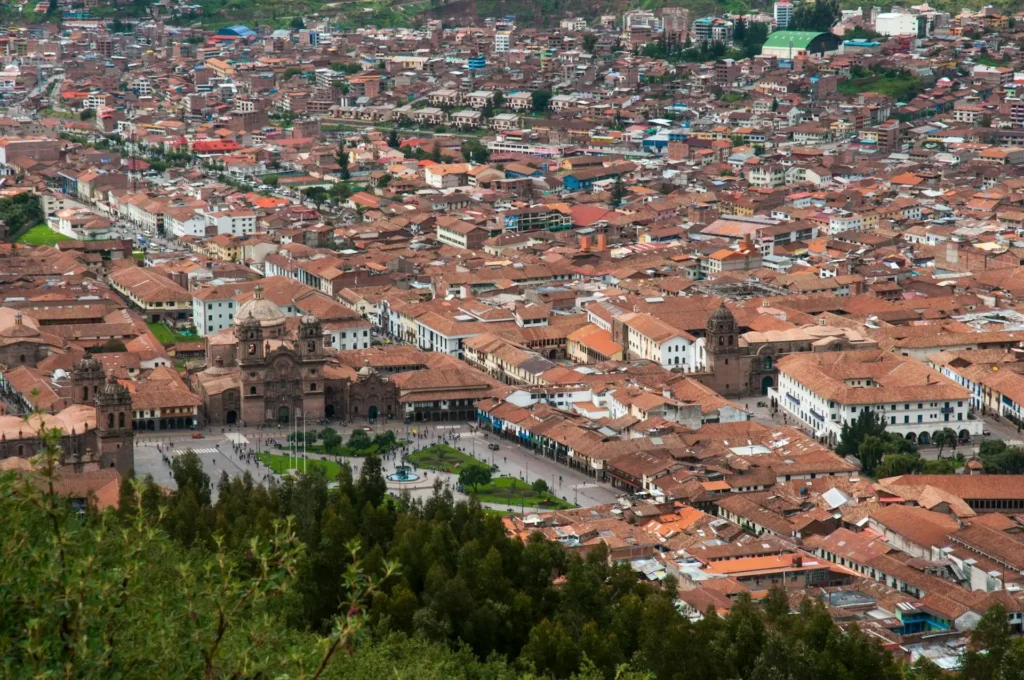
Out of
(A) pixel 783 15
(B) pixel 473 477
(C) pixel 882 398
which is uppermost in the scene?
(A) pixel 783 15

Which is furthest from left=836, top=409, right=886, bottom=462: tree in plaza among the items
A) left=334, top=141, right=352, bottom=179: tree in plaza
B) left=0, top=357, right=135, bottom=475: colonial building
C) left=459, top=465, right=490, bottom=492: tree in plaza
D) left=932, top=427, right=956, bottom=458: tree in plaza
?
left=334, top=141, right=352, bottom=179: tree in plaza

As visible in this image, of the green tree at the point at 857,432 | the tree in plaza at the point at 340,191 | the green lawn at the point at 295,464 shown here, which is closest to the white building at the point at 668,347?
the green tree at the point at 857,432

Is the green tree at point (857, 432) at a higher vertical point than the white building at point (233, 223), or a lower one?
higher

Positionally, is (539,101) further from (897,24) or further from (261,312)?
(261,312)

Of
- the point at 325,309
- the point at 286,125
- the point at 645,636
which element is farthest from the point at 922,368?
the point at 286,125

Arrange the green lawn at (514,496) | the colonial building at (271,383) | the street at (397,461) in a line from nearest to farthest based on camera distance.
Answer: the green lawn at (514,496) < the street at (397,461) < the colonial building at (271,383)

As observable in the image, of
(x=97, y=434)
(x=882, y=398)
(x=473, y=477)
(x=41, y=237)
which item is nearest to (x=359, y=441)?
(x=473, y=477)

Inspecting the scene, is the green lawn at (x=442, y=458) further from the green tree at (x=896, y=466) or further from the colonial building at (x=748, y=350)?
the green tree at (x=896, y=466)
